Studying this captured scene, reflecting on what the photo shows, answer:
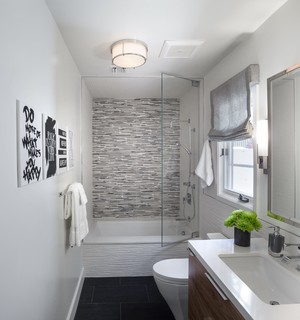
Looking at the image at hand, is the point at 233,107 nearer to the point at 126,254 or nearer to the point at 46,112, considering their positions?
the point at 46,112

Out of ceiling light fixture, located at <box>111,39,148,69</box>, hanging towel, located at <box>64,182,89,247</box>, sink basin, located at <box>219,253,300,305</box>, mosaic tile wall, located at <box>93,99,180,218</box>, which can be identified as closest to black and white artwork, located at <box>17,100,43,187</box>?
hanging towel, located at <box>64,182,89,247</box>

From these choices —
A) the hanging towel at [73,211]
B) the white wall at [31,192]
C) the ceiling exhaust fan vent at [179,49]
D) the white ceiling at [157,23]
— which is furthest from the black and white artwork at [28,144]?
the ceiling exhaust fan vent at [179,49]

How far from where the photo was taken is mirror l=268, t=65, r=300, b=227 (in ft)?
4.81

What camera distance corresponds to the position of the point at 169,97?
11.4ft

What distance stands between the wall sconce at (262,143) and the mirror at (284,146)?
1.6 inches

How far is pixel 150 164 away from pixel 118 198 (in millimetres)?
793

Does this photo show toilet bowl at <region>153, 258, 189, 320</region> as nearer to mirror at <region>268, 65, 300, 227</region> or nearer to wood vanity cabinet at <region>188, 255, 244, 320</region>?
wood vanity cabinet at <region>188, 255, 244, 320</region>

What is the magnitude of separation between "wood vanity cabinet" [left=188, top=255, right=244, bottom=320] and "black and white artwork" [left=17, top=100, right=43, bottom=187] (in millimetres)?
1132

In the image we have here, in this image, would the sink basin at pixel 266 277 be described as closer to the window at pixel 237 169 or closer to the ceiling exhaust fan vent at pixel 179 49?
the window at pixel 237 169

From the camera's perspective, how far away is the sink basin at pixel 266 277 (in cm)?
125

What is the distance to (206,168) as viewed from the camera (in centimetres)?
280

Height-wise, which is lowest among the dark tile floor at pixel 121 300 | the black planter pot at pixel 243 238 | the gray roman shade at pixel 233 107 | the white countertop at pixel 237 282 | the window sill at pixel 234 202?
the dark tile floor at pixel 121 300

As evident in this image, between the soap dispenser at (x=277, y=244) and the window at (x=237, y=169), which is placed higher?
→ the window at (x=237, y=169)

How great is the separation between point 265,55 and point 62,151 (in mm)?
1724
